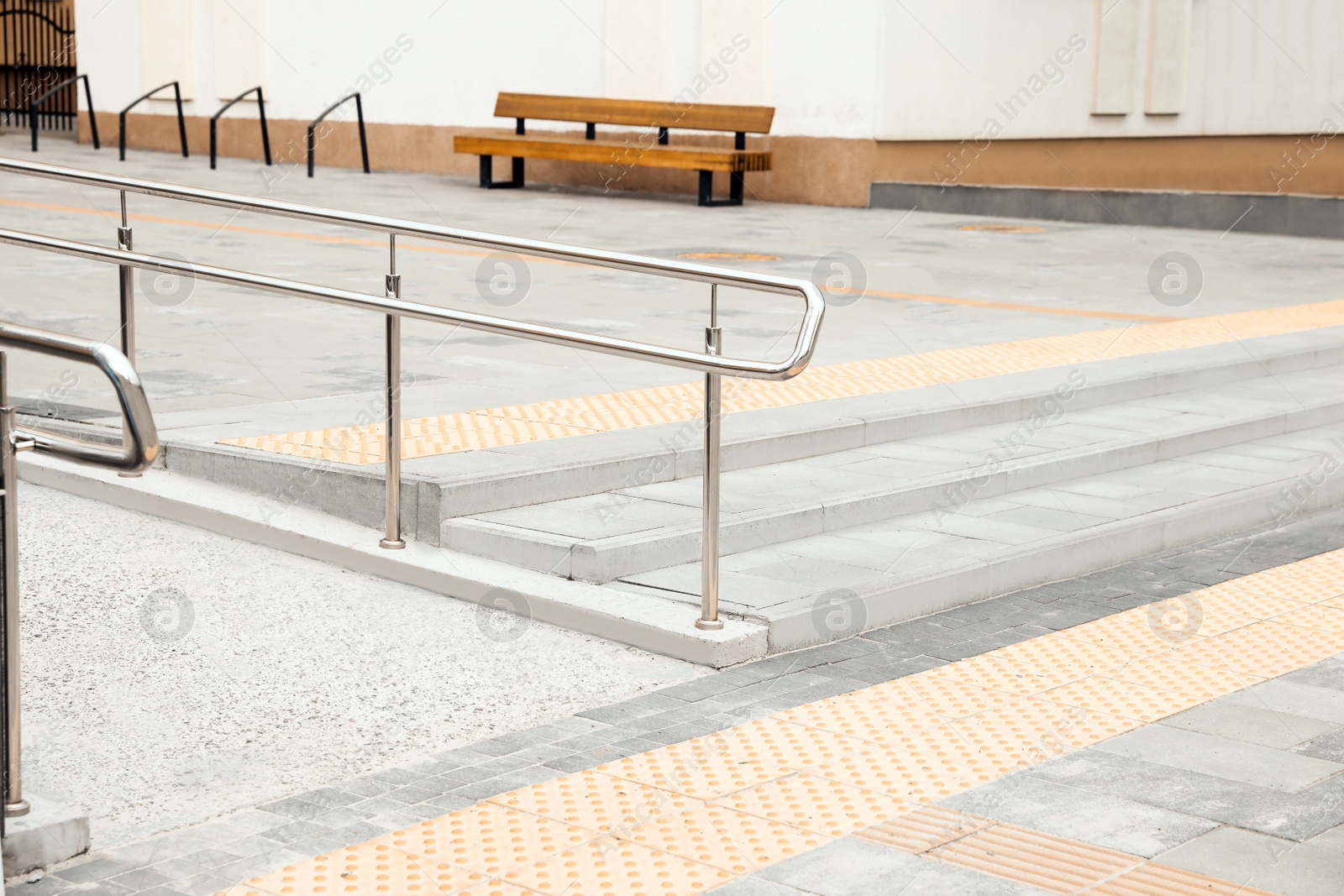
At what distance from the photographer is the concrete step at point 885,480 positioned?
5.23 meters

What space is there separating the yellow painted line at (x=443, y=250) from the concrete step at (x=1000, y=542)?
8.92 ft

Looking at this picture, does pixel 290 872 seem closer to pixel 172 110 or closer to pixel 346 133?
pixel 346 133

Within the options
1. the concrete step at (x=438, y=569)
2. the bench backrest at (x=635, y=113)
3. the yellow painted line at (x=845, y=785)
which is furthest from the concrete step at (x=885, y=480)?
the bench backrest at (x=635, y=113)

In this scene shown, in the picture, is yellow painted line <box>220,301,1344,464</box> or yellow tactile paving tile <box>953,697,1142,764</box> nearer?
yellow tactile paving tile <box>953,697,1142,764</box>

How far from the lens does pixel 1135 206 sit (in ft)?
51.9

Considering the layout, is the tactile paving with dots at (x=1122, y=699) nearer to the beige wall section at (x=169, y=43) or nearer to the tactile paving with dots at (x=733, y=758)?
the tactile paving with dots at (x=733, y=758)

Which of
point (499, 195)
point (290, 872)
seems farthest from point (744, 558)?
point (499, 195)

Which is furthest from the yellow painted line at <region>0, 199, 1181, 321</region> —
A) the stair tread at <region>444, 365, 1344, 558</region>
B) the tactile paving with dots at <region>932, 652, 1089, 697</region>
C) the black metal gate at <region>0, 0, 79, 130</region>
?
the black metal gate at <region>0, 0, 79, 130</region>

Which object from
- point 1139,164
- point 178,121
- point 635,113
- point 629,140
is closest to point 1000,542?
point 1139,164

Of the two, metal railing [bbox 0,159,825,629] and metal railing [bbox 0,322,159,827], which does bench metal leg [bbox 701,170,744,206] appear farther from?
metal railing [bbox 0,322,159,827]

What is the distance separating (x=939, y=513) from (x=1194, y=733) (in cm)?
200

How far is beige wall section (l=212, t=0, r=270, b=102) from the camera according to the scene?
66.8 ft

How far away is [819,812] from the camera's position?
3582 millimetres

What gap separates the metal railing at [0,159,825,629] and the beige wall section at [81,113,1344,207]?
Result: 37.6 feet
